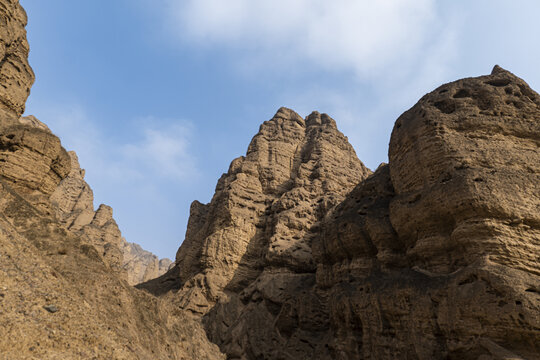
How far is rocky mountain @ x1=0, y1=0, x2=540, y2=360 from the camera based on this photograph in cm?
882

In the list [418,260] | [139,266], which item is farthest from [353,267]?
[139,266]

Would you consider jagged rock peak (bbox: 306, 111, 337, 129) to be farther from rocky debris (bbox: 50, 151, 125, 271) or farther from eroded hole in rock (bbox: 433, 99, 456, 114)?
rocky debris (bbox: 50, 151, 125, 271)

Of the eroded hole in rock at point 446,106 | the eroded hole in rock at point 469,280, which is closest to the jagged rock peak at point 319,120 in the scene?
the eroded hole in rock at point 446,106

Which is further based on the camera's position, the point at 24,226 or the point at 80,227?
the point at 80,227

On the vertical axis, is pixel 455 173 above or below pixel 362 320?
above

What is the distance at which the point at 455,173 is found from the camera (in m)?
14.6

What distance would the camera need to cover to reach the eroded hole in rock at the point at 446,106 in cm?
1785

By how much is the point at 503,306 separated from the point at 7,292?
559 inches

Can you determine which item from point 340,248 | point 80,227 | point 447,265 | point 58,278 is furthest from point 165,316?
point 80,227

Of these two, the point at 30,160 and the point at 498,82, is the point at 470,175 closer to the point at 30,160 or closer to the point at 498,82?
the point at 498,82

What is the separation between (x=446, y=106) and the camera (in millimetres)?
18047

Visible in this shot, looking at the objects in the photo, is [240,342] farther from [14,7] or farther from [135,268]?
[135,268]

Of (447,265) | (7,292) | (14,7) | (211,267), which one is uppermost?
(14,7)

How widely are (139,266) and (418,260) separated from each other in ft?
306
